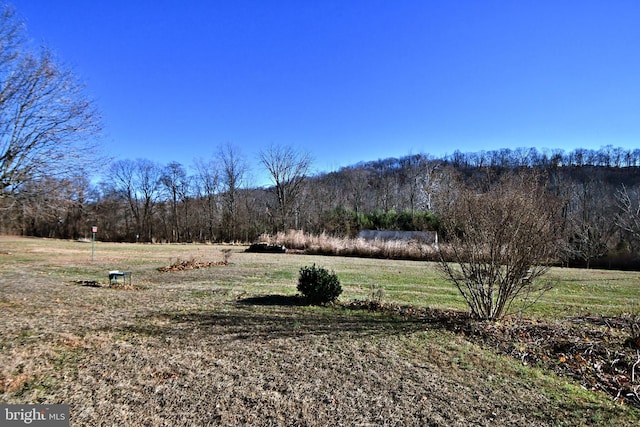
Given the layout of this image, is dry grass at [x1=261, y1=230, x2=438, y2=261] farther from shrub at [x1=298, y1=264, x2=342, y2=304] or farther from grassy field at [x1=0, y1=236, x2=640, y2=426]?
grassy field at [x1=0, y1=236, x2=640, y2=426]

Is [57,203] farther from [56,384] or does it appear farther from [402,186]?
[402,186]

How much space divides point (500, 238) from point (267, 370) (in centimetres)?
442

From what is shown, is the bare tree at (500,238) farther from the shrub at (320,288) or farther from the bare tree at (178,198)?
the bare tree at (178,198)

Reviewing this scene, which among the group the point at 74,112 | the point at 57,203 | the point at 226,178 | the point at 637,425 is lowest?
the point at 637,425

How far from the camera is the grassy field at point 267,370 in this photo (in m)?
3.09

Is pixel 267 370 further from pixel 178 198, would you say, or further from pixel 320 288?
pixel 178 198

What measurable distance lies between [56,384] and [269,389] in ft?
6.86

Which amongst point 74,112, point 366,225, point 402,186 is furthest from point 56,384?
point 402,186

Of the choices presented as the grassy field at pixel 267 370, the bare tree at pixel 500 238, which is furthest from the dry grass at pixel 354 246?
the grassy field at pixel 267 370

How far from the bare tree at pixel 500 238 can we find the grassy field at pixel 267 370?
101 centimetres

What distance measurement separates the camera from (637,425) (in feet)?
9.94

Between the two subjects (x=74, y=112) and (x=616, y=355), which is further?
→ (x=74, y=112)

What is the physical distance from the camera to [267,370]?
3.96m

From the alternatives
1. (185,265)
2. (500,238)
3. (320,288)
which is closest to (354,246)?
(185,265)
